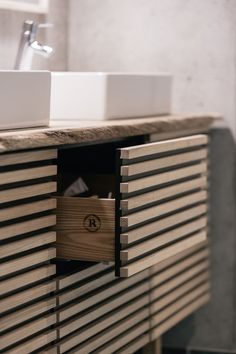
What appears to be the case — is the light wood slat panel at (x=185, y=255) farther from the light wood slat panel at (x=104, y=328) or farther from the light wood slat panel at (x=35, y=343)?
the light wood slat panel at (x=35, y=343)

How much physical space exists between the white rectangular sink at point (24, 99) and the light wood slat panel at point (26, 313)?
1.34 ft

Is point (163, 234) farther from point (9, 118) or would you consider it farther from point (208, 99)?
point (208, 99)

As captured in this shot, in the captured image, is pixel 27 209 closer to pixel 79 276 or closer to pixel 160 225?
pixel 79 276

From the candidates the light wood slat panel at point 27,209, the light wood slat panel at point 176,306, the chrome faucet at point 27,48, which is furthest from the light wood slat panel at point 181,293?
the chrome faucet at point 27,48

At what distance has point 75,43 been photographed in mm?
3092

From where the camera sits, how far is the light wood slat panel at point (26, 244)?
1809mm

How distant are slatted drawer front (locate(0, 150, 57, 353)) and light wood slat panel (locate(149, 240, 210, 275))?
0.60 m

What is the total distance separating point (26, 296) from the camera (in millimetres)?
1885

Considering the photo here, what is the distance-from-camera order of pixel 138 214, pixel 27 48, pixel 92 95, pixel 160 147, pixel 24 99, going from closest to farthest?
pixel 24 99 → pixel 138 214 → pixel 160 147 → pixel 27 48 → pixel 92 95

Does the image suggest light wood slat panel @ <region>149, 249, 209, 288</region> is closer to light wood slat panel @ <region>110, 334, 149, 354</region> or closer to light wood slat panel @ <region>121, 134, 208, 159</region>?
light wood slat panel @ <region>110, 334, 149, 354</region>

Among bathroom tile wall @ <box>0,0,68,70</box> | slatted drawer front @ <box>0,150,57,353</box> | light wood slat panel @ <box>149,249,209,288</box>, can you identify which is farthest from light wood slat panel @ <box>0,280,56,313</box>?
bathroom tile wall @ <box>0,0,68,70</box>

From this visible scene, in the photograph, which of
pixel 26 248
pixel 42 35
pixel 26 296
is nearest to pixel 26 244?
pixel 26 248

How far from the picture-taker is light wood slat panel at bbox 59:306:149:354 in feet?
6.76

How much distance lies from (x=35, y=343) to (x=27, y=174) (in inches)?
15.3
